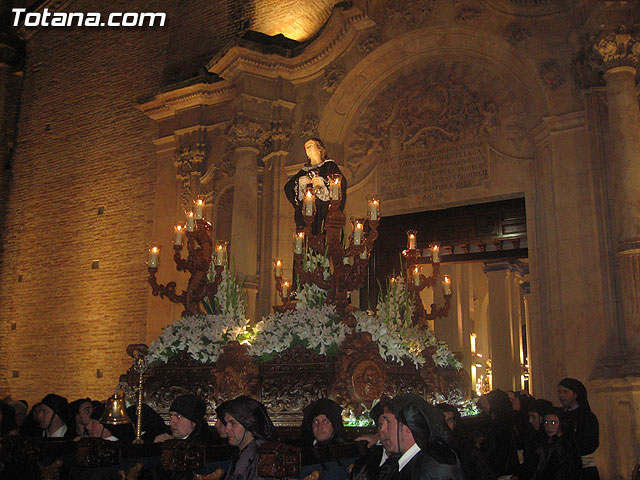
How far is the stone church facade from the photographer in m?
9.51

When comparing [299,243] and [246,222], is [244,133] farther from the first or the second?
[299,243]

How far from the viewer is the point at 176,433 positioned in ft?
14.5

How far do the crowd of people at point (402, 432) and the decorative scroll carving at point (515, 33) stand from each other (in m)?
6.19

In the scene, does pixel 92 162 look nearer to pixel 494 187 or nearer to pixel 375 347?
pixel 494 187

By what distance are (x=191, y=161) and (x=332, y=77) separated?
3503 millimetres

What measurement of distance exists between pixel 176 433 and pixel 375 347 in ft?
7.38

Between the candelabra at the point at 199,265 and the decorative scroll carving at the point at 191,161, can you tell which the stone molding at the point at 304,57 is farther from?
the candelabra at the point at 199,265

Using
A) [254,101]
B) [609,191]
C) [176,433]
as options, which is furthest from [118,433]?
[254,101]

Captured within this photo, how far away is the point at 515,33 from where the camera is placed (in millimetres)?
11055

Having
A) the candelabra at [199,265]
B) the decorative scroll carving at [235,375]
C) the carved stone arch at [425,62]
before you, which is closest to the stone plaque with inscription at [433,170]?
the carved stone arch at [425,62]

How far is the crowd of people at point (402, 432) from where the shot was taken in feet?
9.93

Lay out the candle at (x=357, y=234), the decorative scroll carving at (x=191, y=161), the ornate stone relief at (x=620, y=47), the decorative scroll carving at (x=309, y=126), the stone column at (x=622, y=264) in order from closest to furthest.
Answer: the candle at (x=357, y=234) → the stone column at (x=622, y=264) → the ornate stone relief at (x=620, y=47) → the decorative scroll carving at (x=309, y=126) → the decorative scroll carving at (x=191, y=161)

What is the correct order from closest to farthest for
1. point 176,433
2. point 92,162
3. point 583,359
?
point 176,433 → point 583,359 → point 92,162

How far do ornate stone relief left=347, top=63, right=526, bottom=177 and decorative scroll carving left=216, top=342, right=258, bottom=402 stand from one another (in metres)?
6.79
